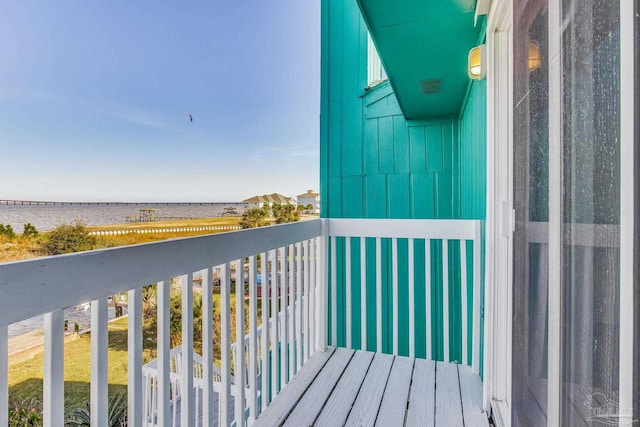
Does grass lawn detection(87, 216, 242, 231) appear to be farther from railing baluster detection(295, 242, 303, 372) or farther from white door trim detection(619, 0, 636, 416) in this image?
white door trim detection(619, 0, 636, 416)

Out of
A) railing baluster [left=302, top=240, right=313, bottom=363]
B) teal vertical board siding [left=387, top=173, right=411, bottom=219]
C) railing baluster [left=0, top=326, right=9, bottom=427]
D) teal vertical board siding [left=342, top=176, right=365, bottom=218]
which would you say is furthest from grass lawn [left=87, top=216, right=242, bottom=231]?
teal vertical board siding [left=387, top=173, right=411, bottom=219]

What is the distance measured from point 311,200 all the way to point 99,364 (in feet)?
7.89

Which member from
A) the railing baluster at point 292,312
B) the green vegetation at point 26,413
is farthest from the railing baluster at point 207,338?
the railing baluster at point 292,312

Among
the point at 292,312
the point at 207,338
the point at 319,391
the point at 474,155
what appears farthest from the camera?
the point at 292,312

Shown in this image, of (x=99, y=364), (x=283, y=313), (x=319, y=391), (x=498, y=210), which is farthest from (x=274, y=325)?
(x=498, y=210)

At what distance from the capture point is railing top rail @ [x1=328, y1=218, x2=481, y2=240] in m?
2.48

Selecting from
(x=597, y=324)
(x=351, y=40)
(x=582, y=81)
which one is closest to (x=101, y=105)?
(x=582, y=81)

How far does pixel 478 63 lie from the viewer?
177cm

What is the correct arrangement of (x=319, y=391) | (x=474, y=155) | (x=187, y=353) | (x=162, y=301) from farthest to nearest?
(x=474, y=155) → (x=319, y=391) → (x=187, y=353) → (x=162, y=301)

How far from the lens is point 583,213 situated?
1.99 feet

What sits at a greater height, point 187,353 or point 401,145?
point 401,145

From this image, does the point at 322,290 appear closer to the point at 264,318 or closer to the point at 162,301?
the point at 264,318

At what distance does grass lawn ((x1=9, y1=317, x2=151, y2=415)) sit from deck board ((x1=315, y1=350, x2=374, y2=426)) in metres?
1.08

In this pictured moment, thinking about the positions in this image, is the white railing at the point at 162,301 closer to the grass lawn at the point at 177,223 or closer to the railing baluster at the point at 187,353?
the railing baluster at the point at 187,353
